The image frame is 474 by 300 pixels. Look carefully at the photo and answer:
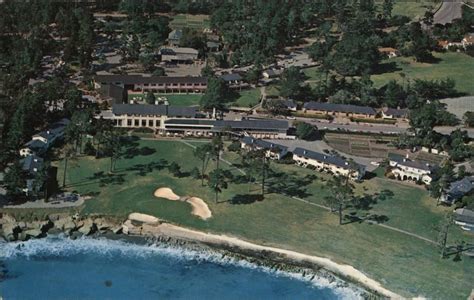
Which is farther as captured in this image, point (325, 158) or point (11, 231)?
point (325, 158)

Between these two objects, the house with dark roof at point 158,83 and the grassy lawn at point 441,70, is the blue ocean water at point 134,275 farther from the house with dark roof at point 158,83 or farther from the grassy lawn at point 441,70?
the grassy lawn at point 441,70

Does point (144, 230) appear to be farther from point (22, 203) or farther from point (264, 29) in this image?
point (264, 29)

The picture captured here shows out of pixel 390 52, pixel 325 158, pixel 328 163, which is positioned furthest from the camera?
pixel 390 52

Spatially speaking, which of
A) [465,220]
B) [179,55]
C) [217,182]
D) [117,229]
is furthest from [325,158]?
[179,55]

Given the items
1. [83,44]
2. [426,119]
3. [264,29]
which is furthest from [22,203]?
[264,29]

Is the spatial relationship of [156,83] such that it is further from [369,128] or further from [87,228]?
[87,228]

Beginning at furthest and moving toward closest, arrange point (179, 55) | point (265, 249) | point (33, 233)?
point (179, 55) → point (33, 233) → point (265, 249)

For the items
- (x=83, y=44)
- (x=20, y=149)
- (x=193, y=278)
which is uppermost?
(x=83, y=44)
